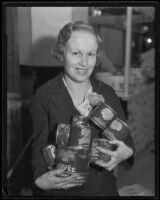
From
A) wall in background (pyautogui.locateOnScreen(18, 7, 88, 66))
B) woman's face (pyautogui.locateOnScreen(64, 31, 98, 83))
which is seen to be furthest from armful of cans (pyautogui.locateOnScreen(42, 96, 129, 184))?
wall in background (pyautogui.locateOnScreen(18, 7, 88, 66))

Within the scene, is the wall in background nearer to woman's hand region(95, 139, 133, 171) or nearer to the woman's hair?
the woman's hair

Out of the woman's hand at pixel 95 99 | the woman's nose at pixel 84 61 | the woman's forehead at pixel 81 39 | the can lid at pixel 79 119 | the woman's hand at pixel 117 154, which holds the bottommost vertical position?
the woman's hand at pixel 117 154

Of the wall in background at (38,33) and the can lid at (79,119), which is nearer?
the can lid at (79,119)

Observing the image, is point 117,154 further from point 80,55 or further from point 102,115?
point 80,55

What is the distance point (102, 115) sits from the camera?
0.75 metres

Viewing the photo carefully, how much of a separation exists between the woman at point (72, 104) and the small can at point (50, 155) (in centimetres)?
2

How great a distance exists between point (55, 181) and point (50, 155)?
72 millimetres

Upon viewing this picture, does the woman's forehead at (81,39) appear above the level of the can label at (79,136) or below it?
above

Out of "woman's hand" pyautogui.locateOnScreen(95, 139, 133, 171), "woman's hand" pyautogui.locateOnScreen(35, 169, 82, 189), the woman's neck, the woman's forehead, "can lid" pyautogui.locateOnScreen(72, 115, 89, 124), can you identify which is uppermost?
the woman's forehead

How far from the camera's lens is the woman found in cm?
79

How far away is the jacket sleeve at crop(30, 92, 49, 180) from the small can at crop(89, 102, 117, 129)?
139 mm

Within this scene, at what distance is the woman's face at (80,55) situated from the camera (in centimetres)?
78

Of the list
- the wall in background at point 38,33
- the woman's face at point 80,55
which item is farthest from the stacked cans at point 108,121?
the wall in background at point 38,33

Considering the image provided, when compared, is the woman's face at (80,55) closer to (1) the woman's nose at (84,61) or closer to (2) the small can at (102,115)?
(1) the woman's nose at (84,61)
